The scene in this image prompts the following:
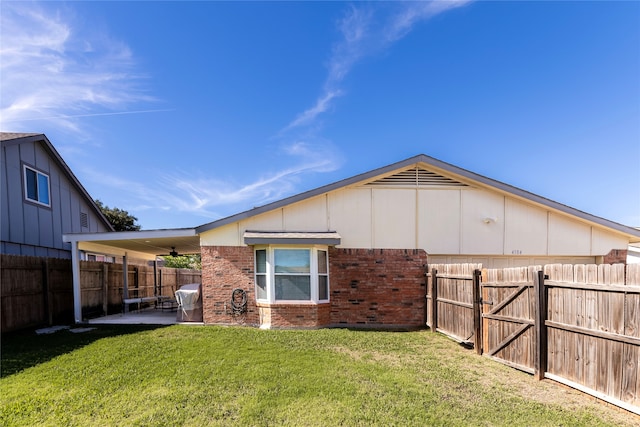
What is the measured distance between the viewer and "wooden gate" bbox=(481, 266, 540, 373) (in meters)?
4.96

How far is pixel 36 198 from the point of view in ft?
37.0

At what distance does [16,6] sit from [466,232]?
1281 cm

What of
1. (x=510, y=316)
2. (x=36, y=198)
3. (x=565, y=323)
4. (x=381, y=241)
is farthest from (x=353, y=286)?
(x=36, y=198)

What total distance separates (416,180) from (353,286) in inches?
145

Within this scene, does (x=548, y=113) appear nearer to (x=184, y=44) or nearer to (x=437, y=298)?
(x=437, y=298)

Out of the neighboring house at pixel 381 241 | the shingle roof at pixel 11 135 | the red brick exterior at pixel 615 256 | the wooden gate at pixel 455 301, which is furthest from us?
the shingle roof at pixel 11 135

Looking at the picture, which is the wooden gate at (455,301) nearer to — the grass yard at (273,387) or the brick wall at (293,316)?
the grass yard at (273,387)

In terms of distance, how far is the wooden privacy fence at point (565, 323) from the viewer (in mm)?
3658

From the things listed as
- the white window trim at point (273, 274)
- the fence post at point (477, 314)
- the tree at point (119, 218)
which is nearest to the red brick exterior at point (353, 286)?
the white window trim at point (273, 274)

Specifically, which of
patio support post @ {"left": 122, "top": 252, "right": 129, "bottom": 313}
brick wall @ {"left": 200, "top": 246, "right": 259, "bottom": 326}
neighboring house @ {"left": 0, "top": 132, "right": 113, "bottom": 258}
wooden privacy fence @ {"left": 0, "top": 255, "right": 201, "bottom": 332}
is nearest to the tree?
neighboring house @ {"left": 0, "top": 132, "right": 113, "bottom": 258}

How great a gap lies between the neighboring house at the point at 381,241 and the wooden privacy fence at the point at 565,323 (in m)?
2.39

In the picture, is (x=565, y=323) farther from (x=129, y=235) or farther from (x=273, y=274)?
(x=129, y=235)

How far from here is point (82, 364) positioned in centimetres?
529

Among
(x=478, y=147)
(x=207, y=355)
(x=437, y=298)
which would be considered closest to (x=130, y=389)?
(x=207, y=355)
